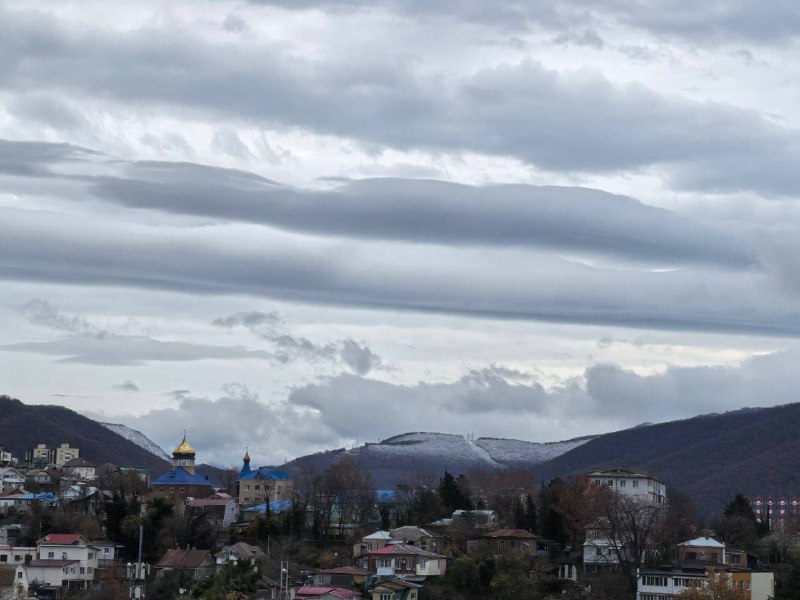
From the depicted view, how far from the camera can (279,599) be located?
97.3 m

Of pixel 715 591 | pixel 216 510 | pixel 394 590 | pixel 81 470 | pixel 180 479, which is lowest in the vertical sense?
pixel 394 590

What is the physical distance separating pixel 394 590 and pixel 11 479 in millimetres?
71015

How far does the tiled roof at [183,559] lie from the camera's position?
10625cm

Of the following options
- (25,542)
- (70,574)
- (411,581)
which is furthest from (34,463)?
(411,581)

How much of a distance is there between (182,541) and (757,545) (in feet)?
148

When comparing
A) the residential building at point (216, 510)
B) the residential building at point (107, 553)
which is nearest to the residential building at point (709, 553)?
the residential building at point (216, 510)

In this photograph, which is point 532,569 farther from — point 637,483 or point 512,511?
point 637,483

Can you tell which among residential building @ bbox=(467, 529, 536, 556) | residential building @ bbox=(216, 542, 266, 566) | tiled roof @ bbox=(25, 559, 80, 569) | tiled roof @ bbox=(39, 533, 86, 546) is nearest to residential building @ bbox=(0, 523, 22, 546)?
tiled roof @ bbox=(39, 533, 86, 546)

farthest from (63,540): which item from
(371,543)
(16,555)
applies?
(371,543)

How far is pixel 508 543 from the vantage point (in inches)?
4222

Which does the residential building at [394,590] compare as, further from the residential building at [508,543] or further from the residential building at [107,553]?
the residential building at [107,553]

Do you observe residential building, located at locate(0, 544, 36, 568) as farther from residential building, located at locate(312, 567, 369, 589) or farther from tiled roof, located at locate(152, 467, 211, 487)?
tiled roof, located at locate(152, 467, 211, 487)

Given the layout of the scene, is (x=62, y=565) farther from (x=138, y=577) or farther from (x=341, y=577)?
(x=341, y=577)

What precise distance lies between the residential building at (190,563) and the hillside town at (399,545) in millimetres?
167
